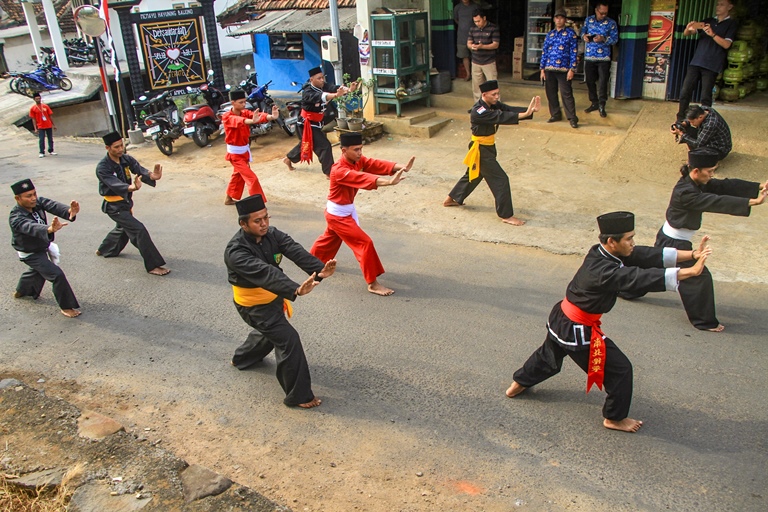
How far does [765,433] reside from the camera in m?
4.57

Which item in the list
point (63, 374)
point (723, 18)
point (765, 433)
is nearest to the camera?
point (765, 433)

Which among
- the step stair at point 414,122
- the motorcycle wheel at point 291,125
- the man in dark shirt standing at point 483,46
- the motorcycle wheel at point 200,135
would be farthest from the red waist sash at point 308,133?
the motorcycle wheel at point 200,135

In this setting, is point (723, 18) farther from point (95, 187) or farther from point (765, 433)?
point (95, 187)

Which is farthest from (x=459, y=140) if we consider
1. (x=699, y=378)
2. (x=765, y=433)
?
(x=765, y=433)

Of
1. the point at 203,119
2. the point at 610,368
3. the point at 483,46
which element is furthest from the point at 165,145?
the point at 610,368

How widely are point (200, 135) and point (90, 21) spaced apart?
2897mm

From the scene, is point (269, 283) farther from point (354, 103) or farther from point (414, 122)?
point (354, 103)

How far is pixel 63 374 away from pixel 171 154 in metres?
8.46

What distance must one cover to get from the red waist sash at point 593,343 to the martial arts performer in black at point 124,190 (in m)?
5.04

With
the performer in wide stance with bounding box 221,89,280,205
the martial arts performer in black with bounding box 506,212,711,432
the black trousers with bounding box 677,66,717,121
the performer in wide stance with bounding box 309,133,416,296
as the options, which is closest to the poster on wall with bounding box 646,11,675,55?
the black trousers with bounding box 677,66,717,121

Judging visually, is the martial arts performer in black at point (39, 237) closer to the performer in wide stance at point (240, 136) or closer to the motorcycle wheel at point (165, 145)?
the performer in wide stance at point (240, 136)

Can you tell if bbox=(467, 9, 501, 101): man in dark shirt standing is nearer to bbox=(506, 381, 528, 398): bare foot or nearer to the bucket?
the bucket

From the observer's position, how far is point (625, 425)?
15.4 ft

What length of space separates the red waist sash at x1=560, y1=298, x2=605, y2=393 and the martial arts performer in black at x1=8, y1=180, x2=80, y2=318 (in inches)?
190
